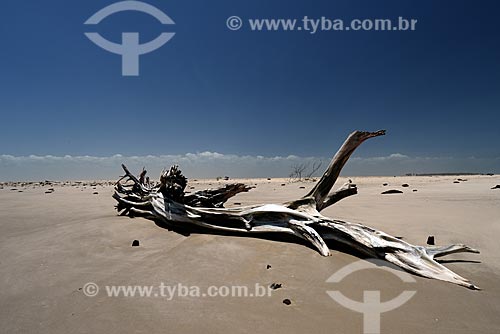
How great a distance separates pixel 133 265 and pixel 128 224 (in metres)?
2.34

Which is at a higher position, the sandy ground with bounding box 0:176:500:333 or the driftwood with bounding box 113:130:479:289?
the driftwood with bounding box 113:130:479:289

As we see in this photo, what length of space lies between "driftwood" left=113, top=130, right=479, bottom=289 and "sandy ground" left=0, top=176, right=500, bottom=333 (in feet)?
0.72

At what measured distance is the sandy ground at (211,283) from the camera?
2.31 meters

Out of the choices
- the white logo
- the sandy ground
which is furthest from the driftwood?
the white logo

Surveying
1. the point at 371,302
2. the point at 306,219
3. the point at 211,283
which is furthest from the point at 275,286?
the point at 306,219

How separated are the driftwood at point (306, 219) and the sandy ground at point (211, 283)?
22 centimetres

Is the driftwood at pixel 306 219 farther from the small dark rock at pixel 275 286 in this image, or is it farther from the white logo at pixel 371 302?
the small dark rock at pixel 275 286

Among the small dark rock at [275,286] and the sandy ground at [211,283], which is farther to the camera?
the small dark rock at [275,286]

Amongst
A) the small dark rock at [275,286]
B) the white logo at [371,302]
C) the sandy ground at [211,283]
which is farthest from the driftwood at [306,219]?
the small dark rock at [275,286]

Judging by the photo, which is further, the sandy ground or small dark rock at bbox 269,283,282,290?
small dark rock at bbox 269,283,282,290

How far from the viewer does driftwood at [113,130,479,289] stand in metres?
3.53

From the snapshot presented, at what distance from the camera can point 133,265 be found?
3611 millimetres

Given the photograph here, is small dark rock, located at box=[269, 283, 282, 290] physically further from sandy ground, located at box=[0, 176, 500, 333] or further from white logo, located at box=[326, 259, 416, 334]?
white logo, located at box=[326, 259, 416, 334]

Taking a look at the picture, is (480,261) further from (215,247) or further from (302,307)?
(215,247)
